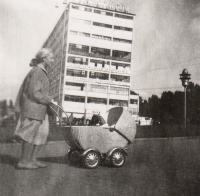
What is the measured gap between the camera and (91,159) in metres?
3.35

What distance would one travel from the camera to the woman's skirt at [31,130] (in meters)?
2.96

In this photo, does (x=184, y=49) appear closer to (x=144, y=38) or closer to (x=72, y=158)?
(x=144, y=38)

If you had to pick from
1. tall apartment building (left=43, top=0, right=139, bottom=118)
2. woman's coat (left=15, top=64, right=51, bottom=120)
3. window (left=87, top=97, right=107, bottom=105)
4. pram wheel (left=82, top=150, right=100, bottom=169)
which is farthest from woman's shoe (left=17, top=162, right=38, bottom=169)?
window (left=87, top=97, right=107, bottom=105)

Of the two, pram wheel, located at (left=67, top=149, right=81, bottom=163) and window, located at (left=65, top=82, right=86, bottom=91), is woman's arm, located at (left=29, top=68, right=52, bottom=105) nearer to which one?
pram wheel, located at (left=67, top=149, right=81, bottom=163)

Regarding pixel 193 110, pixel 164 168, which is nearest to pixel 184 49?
pixel 164 168

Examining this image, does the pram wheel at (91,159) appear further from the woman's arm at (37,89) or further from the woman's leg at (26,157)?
the woman's arm at (37,89)

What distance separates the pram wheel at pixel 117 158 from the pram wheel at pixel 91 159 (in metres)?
0.20

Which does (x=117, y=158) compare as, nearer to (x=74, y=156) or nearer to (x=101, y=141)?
(x=101, y=141)

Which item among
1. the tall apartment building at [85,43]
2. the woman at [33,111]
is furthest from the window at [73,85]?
the woman at [33,111]

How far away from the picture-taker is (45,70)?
3.13 m

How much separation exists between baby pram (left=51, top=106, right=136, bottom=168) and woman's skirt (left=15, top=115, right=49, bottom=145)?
468 mm

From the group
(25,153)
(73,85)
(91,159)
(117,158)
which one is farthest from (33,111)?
(73,85)

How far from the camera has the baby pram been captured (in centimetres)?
338

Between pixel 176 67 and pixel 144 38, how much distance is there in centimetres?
56
